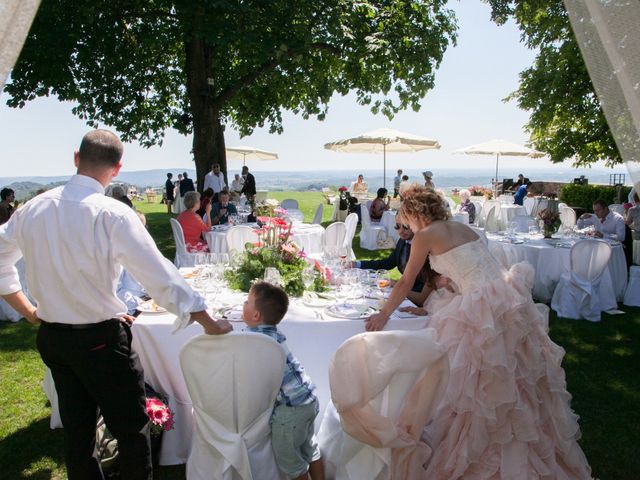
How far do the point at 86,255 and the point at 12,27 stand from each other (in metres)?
1.42

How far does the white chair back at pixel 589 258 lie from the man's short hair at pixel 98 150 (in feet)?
19.4

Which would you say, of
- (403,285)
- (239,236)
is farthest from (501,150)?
(403,285)

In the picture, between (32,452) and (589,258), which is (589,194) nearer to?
(589,258)

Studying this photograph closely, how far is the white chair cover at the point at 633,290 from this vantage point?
7.03 meters

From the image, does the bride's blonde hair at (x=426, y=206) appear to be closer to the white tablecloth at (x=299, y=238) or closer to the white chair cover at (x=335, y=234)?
the white tablecloth at (x=299, y=238)

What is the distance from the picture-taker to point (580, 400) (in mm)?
4180

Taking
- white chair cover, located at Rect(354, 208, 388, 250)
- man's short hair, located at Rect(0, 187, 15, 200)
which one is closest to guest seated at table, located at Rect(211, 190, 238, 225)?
white chair cover, located at Rect(354, 208, 388, 250)

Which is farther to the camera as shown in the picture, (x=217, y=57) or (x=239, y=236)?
(x=217, y=57)

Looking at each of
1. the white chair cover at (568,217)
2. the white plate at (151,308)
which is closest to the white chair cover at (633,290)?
the white chair cover at (568,217)

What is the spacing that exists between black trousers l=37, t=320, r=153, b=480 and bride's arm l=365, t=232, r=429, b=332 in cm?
141

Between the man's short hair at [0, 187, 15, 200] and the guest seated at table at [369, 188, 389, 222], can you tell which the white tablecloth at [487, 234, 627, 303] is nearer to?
the guest seated at table at [369, 188, 389, 222]

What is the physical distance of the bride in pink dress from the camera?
108 inches

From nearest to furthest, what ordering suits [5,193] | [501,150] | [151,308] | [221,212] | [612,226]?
[151,308]
[612,226]
[5,193]
[221,212]
[501,150]

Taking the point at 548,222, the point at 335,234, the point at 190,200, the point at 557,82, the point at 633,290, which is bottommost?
the point at 633,290
